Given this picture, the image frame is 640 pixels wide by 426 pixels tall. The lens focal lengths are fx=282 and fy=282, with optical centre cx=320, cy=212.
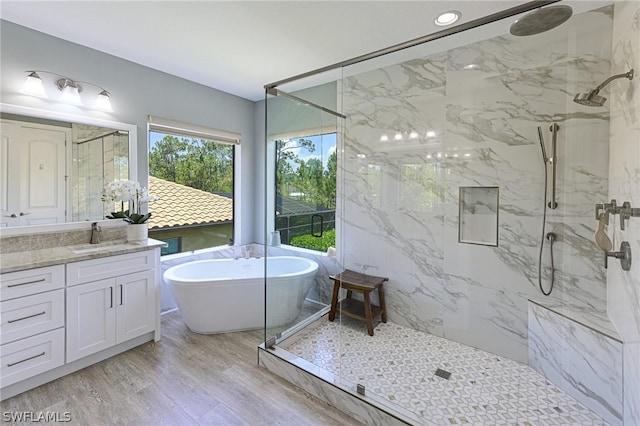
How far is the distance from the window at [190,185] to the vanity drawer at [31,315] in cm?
116

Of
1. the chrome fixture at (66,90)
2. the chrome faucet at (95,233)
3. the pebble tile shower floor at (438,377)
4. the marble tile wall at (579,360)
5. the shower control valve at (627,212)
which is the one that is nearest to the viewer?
the shower control valve at (627,212)

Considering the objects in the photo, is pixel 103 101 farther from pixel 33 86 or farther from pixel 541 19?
pixel 541 19

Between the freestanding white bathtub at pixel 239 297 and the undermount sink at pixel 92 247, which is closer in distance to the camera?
the undermount sink at pixel 92 247

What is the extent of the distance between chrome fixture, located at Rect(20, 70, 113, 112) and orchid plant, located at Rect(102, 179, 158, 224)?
0.71m

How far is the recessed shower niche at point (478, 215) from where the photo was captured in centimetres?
241

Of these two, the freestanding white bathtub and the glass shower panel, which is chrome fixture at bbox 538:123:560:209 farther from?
the freestanding white bathtub

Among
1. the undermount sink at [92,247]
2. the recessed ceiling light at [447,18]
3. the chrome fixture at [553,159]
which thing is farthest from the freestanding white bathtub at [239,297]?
the recessed ceiling light at [447,18]

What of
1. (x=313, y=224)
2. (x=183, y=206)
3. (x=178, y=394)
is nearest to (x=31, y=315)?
(x=178, y=394)

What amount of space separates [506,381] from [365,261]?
1.53 metres

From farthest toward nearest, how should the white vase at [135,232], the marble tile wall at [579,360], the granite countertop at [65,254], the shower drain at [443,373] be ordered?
the white vase at [135,232] → the shower drain at [443,373] → the granite countertop at [65,254] → the marble tile wall at [579,360]

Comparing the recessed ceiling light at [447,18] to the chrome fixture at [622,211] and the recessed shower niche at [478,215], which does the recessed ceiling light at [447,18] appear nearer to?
the recessed shower niche at [478,215]

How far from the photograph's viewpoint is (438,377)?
209 cm

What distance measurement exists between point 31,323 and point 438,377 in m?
2.86

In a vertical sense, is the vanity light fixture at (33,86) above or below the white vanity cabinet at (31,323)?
above
